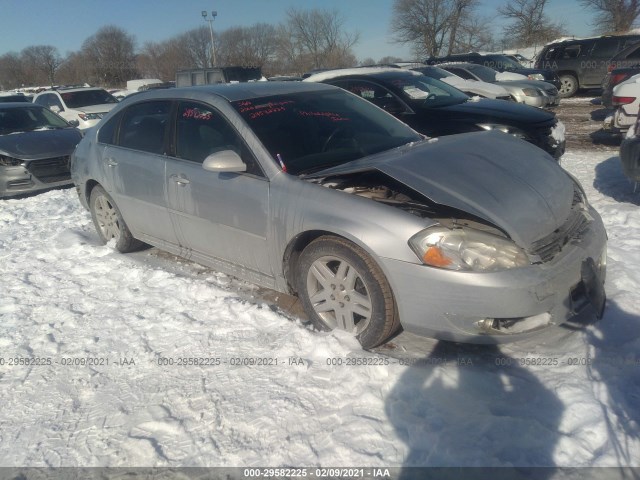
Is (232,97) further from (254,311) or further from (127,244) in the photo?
(127,244)

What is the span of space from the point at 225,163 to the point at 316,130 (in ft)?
2.59

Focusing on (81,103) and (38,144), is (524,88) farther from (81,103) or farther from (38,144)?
(81,103)

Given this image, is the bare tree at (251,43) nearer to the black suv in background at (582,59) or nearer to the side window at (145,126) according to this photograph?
the black suv in background at (582,59)

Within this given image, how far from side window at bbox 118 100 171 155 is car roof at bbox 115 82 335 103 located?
116 mm

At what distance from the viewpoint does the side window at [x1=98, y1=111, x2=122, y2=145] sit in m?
4.82

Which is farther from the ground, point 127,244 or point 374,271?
point 374,271

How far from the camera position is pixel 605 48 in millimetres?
16109

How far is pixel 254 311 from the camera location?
12.0ft

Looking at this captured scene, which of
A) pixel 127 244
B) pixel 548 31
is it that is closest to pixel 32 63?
pixel 548 31

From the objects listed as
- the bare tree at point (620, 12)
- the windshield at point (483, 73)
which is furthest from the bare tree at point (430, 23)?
the windshield at point (483, 73)

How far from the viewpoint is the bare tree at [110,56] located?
59.7 m

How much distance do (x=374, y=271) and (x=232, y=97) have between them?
186cm

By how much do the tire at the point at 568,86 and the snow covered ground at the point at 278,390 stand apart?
1513 centimetres

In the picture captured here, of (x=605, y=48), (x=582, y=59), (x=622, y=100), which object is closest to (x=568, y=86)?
(x=582, y=59)
